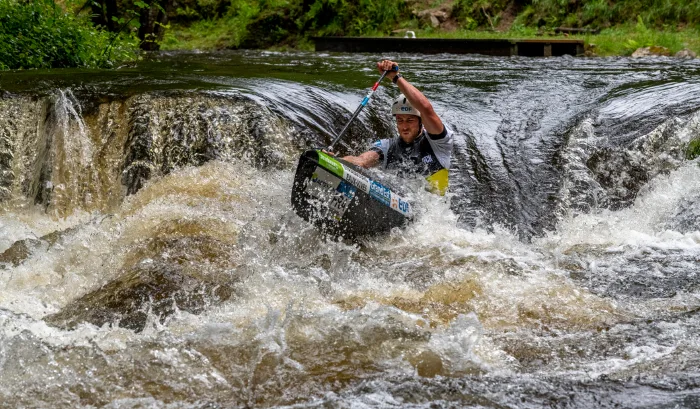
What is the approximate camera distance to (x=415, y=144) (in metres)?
6.93

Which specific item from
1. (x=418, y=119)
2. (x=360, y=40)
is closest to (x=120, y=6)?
(x=360, y=40)

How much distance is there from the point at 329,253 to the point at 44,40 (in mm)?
6561

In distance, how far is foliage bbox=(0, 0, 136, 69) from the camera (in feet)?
33.4

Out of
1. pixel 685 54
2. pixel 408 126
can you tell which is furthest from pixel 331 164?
pixel 685 54

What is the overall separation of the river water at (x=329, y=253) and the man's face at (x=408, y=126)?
1.37 feet

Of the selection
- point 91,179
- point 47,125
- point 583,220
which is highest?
point 47,125

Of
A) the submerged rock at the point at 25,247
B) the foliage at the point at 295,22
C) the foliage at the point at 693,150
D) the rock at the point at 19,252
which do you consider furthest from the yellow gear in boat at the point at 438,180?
the foliage at the point at 295,22

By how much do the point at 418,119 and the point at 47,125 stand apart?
3463 millimetres

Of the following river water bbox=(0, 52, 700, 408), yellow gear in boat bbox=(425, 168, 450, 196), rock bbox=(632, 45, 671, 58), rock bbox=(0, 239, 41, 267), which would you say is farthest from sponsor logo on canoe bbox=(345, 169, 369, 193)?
rock bbox=(632, 45, 671, 58)

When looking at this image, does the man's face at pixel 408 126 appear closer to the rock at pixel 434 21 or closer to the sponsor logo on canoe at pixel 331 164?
the sponsor logo on canoe at pixel 331 164

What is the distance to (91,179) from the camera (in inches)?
290

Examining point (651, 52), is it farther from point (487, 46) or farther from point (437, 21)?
point (437, 21)

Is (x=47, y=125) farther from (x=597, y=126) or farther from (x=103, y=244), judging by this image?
(x=597, y=126)

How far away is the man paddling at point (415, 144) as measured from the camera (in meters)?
6.61
